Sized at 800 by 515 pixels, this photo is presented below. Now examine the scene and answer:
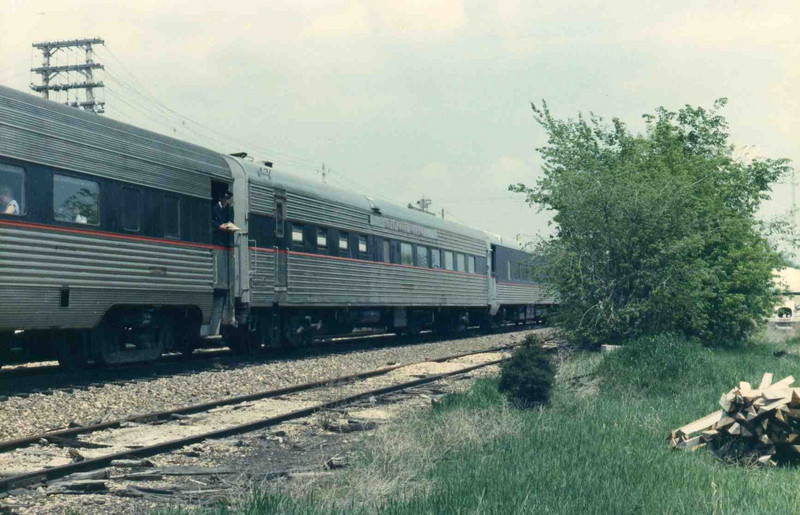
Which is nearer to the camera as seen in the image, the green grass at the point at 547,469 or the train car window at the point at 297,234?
the green grass at the point at 547,469

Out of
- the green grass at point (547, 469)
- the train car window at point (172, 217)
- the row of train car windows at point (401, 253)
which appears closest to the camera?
the green grass at point (547, 469)

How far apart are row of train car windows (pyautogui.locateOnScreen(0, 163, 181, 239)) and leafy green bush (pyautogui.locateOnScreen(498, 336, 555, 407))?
646cm

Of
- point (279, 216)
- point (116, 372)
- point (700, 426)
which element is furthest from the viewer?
point (279, 216)

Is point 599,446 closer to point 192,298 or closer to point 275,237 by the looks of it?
point 192,298

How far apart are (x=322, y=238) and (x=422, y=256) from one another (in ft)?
22.3

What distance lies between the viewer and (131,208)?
43.2 feet

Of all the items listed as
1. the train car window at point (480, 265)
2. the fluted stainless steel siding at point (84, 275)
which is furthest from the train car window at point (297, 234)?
the train car window at point (480, 265)

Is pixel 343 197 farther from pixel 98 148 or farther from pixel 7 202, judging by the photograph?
pixel 7 202

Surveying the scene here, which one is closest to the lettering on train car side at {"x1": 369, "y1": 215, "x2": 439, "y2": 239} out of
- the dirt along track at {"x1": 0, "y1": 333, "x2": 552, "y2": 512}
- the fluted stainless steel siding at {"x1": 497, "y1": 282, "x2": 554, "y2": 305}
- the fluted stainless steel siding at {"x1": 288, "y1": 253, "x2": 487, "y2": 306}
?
the fluted stainless steel siding at {"x1": 288, "y1": 253, "x2": 487, "y2": 306}

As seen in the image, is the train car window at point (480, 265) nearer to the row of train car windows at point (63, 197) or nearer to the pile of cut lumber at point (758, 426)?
the row of train car windows at point (63, 197)

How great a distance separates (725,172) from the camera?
66.3 ft

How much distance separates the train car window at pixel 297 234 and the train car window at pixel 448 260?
32.2ft

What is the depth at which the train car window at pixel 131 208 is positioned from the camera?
1302 centimetres

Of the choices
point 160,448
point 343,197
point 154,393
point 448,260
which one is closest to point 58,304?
point 154,393
